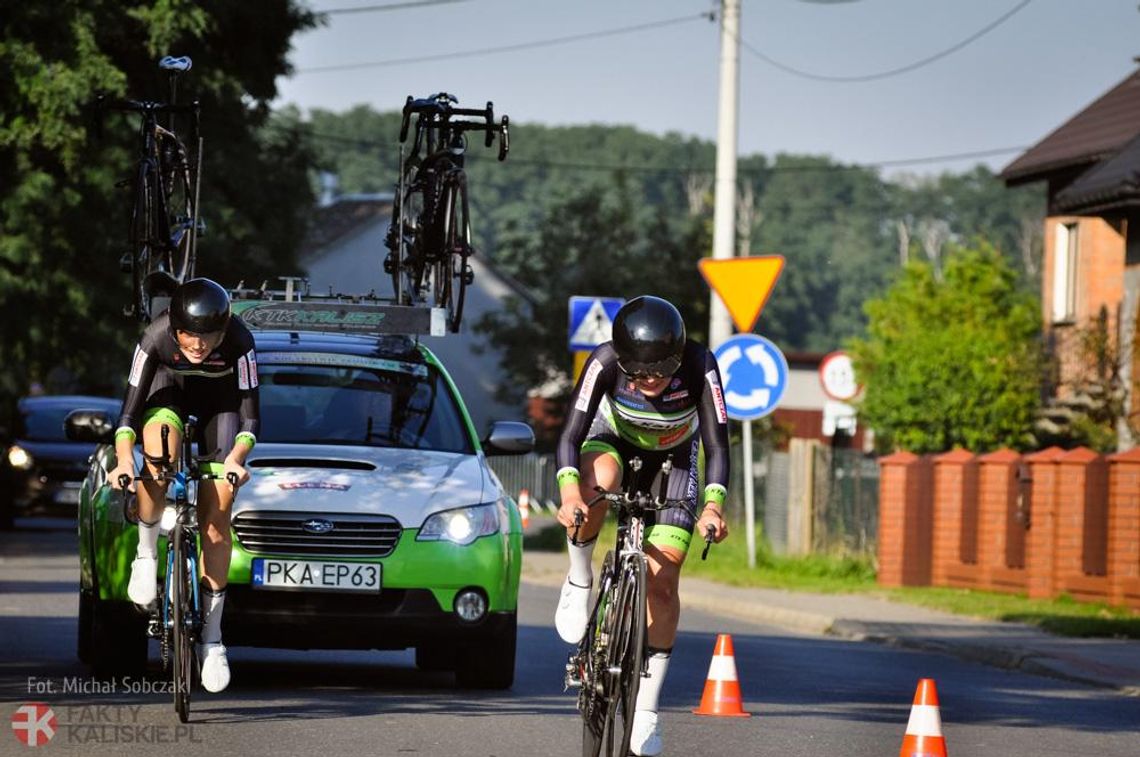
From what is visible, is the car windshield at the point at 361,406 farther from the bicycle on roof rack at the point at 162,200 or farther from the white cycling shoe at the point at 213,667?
the white cycling shoe at the point at 213,667

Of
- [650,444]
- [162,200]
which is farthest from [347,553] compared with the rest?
[162,200]

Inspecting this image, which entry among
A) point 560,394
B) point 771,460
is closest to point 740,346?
point 771,460

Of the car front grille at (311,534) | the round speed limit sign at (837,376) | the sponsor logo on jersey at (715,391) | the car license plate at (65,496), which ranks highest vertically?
the round speed limit sign at (837,376)

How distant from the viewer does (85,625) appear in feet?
39.9

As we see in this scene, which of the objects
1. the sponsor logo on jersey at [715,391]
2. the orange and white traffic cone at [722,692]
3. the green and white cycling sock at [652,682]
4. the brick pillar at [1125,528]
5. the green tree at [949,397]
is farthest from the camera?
the green tree at [949,397]

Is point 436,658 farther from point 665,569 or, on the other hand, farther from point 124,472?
point 665,569

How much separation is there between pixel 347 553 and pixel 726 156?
50.0ft

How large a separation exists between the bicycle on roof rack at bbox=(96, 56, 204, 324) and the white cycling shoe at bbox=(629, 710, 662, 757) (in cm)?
597

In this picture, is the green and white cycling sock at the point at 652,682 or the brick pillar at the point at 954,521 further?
the brick pillar at the point at 954,521

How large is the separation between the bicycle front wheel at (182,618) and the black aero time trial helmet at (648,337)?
97.5 inches

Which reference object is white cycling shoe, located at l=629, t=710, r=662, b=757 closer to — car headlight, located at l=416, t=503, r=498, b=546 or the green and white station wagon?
the green and white station wagon

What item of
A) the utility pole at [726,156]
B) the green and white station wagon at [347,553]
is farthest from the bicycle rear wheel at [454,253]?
the utility pole at [726,156]

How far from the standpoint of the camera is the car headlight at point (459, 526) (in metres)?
11.6

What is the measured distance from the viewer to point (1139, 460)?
803 inches
